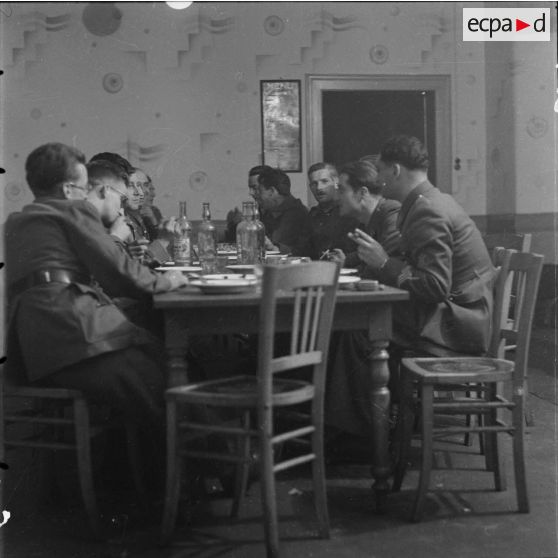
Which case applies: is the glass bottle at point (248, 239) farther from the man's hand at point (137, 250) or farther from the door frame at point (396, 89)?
the door frame at point (396, 89)

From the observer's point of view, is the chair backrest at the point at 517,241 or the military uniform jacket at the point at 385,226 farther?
the chair backrest at the point at 517,241

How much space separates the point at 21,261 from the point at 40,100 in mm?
4163

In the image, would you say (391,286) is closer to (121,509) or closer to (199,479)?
(199,479)

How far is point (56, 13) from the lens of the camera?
616cm

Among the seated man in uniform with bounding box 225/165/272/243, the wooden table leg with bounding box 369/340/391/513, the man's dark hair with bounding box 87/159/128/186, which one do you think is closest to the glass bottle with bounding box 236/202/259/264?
the man's dark hair with bounding box 87/159/128/186

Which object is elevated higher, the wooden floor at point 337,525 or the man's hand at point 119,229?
the man's hand at point 119,229

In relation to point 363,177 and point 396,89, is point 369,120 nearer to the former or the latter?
point 396,89

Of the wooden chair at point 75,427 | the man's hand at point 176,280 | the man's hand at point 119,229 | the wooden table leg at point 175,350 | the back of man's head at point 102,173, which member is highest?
the back of man's head at point 102,173

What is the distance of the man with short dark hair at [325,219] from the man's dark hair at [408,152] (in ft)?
5.00

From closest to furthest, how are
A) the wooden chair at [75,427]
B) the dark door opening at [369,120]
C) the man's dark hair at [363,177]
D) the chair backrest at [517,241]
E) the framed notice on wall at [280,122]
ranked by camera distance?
1. the wooden chair at [75,427]
2. the man's dark hair at [363,177]
3. the chair backrest at [517,241]
4. the framed notice on wall at [280,122]
5. the dark door opening at [369,120]

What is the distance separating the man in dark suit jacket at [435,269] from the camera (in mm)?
2750

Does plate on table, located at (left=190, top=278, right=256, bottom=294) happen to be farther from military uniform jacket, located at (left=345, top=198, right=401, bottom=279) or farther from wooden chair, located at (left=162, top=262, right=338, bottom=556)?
military uniform jacket, located at (left=345, top=198, right=401, bottom=279)

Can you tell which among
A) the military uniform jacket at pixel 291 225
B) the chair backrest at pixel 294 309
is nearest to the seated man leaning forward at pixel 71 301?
Answer: the chair backrest at pixel 294 309

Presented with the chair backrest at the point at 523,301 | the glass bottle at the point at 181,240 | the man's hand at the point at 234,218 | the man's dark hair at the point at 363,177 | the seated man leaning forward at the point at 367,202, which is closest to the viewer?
the chair backrest at the point at 523,301
